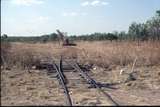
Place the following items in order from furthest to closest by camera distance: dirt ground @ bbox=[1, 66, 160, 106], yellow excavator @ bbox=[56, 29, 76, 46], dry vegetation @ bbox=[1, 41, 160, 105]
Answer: yellow excavator @ bbox=[56, 29, 76, 46] < dry vegetation @ bbox=[1, 41, 160, 105] < dirt ground @ bbox=[1, 66, 160, 106]

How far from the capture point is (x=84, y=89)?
49.1ft

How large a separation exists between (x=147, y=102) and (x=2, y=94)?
185 inches

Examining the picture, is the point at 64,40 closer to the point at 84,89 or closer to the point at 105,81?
the point at 105,81

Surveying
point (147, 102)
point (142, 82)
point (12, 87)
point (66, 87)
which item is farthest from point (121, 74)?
point (147, 102)

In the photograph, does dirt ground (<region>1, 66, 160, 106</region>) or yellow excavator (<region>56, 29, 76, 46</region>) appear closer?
dirt ground (<region>1, 66, 160, 106</region>)

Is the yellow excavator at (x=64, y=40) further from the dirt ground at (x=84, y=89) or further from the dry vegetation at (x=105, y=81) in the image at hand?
the dirt ground at (x=84, y=89)

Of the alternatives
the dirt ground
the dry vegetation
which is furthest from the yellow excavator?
the dirt ground

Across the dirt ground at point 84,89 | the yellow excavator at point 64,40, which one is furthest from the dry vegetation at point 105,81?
the yellow excavator at point 64,40

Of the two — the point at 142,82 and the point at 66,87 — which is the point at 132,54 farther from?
the point at 66,87

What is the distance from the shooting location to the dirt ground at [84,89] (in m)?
12.2

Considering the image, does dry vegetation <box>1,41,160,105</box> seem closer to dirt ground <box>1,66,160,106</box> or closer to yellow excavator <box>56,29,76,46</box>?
dirt ground <box>1,66,160,106</box>

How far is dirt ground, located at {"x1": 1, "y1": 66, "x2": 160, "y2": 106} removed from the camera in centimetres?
1221

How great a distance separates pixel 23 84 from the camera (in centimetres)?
1641

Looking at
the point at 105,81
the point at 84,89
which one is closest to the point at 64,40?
the point at 105,81
